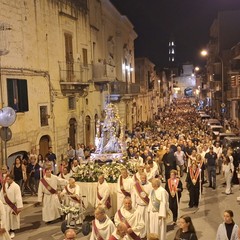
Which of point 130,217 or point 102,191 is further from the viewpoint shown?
point 102,191

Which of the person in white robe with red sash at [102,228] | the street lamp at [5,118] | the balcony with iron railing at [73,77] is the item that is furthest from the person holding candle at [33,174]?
the person in white robe with red sash at [102,228]

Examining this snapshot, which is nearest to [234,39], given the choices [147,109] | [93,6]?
[147,109]

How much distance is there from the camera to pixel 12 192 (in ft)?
36.3

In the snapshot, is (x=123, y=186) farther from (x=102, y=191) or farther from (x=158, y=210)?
(x=158, y=210)

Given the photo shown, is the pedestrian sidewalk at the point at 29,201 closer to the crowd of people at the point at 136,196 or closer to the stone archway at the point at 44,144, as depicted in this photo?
the crowd of people at the point at 136,196

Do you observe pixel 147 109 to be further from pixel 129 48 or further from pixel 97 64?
→ pixel 97 64

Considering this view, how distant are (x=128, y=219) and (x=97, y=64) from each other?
63.4 feet

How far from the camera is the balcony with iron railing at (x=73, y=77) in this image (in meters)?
21.8

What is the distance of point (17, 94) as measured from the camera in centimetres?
1714

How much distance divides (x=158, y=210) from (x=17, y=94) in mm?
9304

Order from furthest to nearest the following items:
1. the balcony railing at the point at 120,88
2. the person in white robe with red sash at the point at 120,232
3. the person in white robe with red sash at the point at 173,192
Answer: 1. the balcony railing at the point at 120,88
2. the person in white robe with red sash at the point at 173,192
3. the person in white robe with red sash at the point at 120,232

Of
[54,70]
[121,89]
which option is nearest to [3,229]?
[54,70]

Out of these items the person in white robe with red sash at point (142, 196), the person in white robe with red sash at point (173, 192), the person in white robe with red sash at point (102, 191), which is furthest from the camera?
the person in white robe with red sash at point (102, 191)

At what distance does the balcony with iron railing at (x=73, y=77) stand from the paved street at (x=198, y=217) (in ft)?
27.6
